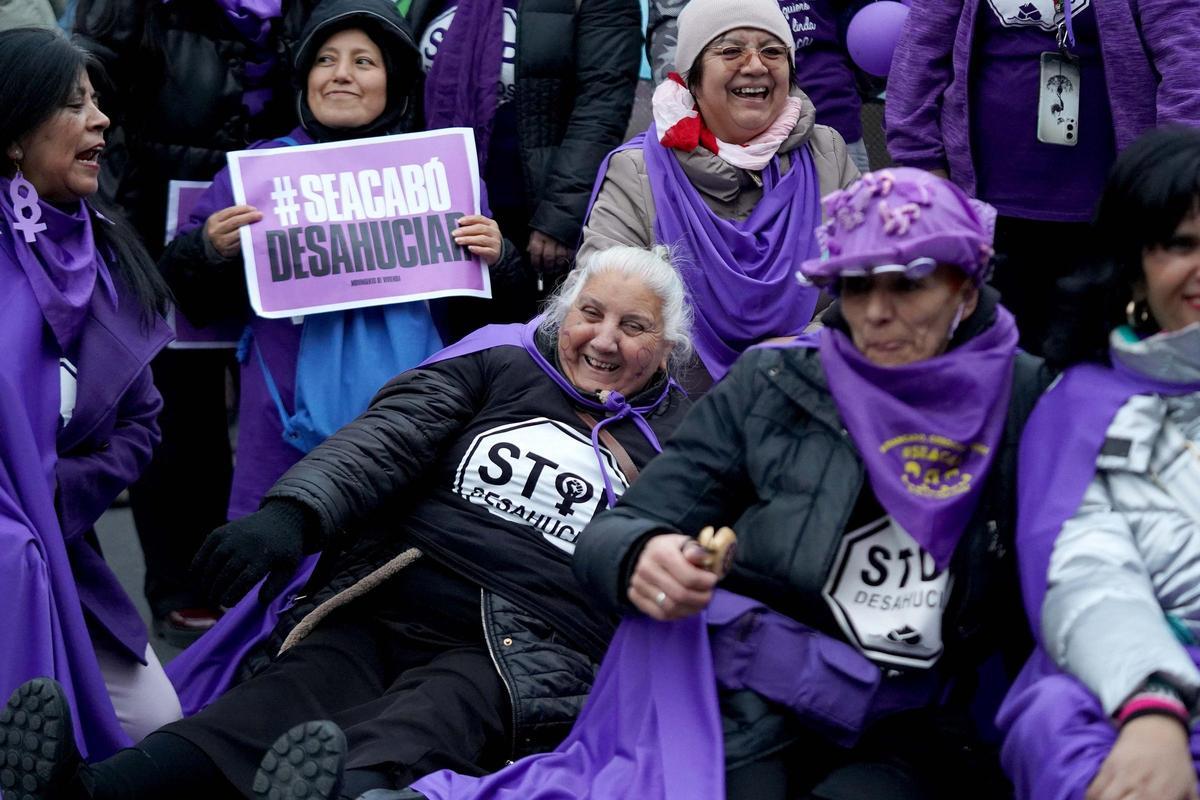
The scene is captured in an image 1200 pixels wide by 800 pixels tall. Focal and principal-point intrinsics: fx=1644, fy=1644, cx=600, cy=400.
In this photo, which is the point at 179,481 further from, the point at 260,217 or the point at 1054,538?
the point at 1054,538

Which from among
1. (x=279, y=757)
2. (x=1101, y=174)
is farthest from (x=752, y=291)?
(x=279, y=757)

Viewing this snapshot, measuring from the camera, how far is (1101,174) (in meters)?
4.35

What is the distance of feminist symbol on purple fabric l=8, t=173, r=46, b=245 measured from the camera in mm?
3852

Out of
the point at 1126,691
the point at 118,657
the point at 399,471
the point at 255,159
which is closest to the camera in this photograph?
the point at 1126,691

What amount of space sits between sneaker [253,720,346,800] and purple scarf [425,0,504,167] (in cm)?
244

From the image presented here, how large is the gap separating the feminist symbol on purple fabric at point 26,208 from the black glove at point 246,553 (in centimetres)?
95

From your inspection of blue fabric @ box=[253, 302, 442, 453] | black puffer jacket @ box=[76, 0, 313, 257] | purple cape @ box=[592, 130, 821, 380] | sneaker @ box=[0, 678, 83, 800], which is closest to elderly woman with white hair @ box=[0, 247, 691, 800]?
sneaker @ box=[0, 678, 83, 800]

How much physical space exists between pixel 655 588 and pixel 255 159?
2.49 meters

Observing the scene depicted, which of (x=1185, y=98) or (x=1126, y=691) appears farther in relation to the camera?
(x=1185, y=98)

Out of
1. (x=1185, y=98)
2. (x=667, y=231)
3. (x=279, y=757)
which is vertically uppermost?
(x=1185, y=98)

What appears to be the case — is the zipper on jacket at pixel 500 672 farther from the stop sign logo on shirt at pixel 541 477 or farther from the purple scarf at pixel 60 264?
the purple scarf at pixel 60 264

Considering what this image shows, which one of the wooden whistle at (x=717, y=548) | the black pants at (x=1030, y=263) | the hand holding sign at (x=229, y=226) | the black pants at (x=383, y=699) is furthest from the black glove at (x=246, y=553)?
the black pants at (x=1030, y=263)

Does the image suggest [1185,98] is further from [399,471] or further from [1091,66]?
[399,471]

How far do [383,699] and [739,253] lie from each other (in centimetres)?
168
